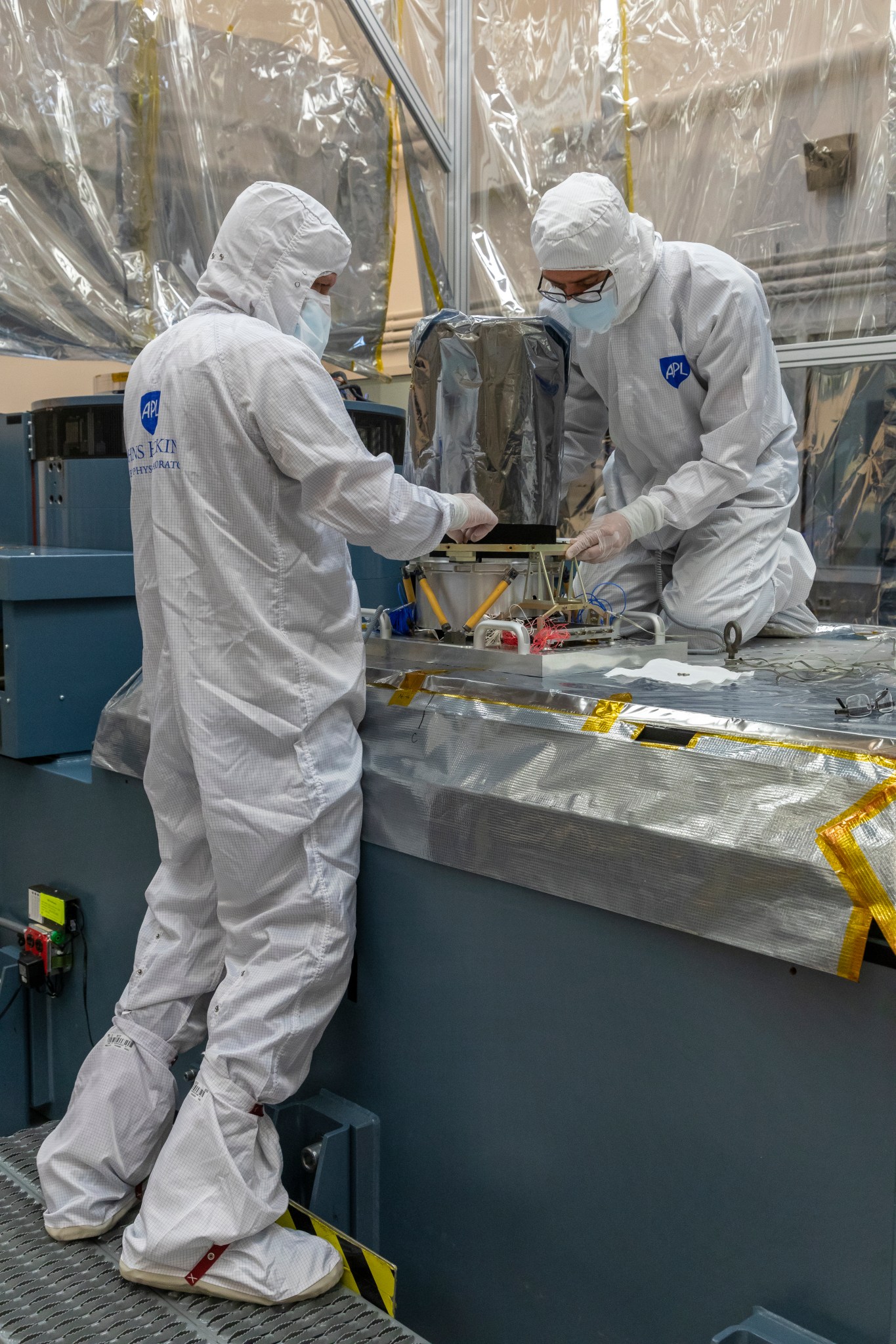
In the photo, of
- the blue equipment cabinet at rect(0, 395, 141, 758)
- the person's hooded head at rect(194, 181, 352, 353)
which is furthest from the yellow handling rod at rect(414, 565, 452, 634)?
the blue equipment cabinet at rect(0, 395, 141, 758)

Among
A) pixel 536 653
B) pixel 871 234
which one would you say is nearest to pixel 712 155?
pixel 871 234

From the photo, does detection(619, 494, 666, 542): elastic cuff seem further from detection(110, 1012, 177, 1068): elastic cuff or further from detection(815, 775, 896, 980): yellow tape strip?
detection(110, 1012, 177, 1068): elastic cuff

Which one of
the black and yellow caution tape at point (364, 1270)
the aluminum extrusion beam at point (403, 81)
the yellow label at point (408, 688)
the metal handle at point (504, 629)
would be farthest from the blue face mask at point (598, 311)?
the black and yellow caution tape at point (364, 1270)

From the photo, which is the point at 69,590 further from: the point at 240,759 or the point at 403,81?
the point at 403,81

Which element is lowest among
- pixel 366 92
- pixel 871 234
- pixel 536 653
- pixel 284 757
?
pixel 284 757

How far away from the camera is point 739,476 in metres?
1.87

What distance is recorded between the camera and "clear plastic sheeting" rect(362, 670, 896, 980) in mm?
900

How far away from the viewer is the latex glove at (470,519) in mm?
1450

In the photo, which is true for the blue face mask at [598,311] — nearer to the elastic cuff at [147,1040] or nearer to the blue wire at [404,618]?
the blue wire at [404,618]

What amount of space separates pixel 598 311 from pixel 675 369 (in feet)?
0.57

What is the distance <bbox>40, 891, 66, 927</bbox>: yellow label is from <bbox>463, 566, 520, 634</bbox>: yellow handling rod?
85cm

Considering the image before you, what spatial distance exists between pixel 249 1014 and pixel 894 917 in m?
0.70

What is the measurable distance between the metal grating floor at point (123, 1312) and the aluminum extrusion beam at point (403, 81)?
235 cm

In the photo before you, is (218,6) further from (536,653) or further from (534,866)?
(534,866)
